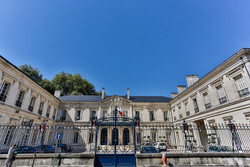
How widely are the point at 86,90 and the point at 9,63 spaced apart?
2244cm

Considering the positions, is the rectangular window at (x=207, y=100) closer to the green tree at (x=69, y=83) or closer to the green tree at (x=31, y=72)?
the green tree at (x=69, y=83)

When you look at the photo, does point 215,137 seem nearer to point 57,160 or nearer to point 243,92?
point 243,92

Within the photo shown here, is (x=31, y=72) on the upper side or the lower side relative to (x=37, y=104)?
upper

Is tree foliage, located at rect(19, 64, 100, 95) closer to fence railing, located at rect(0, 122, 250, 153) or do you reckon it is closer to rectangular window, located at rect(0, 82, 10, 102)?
fence railing, located at rect(0, 122, 250, 153)

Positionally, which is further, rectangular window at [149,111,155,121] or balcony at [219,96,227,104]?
rectangular window at [149,111,155,121]

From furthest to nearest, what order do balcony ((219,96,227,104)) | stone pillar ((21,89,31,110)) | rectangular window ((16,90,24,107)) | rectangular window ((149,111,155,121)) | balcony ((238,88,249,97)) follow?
rectangular window ((149,111,155,121)) < stone pillar ((21,89,31,110)) < rectangular window ((16,90,24,107)) < balcony ((219,96,227,104)) < balcony ((238,88,249,97))

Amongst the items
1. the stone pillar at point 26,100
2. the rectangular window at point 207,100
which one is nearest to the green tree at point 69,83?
the stone pillar at point 26,100

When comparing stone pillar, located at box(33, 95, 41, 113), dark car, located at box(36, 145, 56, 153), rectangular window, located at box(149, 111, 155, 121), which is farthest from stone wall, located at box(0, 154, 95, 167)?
rectangular window, located at box(149, 111, 155, 121)

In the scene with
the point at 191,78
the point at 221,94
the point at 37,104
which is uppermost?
the point at 191,78

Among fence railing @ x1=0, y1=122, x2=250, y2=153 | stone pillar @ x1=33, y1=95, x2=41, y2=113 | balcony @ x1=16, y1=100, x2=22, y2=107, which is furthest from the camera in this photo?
stone pillar @ x1=33, y1=95, x2=41, y2=113

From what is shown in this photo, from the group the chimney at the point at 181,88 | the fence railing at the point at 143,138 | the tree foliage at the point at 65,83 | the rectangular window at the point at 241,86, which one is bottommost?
the fence railing at the point at 143,138

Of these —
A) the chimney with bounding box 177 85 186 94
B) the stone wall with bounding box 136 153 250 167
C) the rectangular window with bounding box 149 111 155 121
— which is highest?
the chimney with bounding box 177 85 186 94

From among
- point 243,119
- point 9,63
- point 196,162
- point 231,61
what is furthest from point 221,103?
point 9,63

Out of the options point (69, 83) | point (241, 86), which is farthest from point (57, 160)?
point (69, 83)
